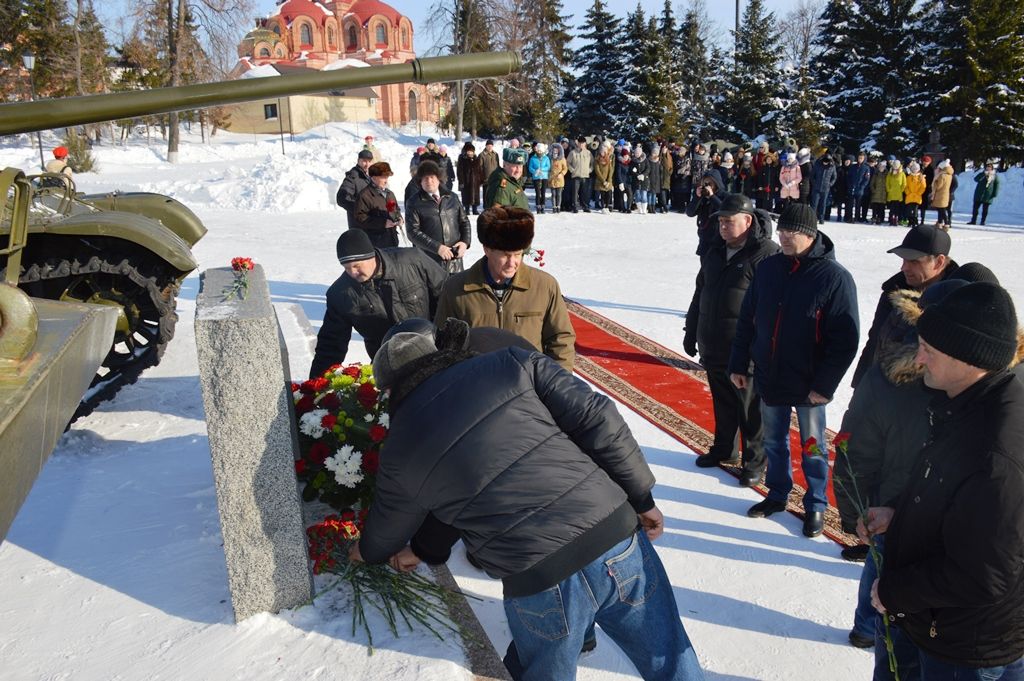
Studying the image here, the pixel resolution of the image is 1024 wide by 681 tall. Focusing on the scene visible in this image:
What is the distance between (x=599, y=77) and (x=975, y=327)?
114 ft

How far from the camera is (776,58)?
32906 millimetres

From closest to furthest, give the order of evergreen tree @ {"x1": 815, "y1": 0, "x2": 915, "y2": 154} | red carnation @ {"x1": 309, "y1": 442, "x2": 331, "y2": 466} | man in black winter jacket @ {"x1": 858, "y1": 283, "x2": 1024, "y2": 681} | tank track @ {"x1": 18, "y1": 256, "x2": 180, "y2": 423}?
man in black winter jacket @ {"x1": 858, "y1": 283, "x2": 1024, "y2": 681}
red carnation @ {"x1": 309, "y1": 442, "x2": 331, "y2": 466}
tank track @ {"x1": 18, "y1": 256, "x2": 180, "y2": 423}
evergreen tree @ {"x1": 815, "y1": 0, "x2": 915, "y2": 154}

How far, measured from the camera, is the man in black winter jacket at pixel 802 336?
161 inches

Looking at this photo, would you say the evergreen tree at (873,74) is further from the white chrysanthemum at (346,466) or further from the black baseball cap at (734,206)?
the white chrysanthemum at (346,466)

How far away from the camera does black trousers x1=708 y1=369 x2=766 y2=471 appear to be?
Answer: 5062mm

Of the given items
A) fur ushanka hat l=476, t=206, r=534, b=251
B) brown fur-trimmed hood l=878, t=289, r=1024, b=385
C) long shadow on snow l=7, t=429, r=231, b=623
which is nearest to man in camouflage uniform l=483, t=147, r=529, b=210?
long shadow on snow l=7, t=429, r=231, b=623

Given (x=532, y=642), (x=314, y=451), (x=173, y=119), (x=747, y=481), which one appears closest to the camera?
(x=532, y=642)

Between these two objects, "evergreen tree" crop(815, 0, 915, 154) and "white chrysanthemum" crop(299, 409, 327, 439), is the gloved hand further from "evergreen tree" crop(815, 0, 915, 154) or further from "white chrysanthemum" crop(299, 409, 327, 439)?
"evergreen tree" crop(815, 0, 915, 154)

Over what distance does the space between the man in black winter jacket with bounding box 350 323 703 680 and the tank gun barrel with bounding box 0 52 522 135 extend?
2.48 meters

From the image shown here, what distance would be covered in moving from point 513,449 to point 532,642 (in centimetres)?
71

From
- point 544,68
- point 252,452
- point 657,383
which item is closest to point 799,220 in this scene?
point 252,452

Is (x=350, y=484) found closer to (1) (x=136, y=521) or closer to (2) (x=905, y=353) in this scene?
(1) (x=136, y=521)

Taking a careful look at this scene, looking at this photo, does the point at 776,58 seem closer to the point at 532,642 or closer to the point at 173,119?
the point at 173,119

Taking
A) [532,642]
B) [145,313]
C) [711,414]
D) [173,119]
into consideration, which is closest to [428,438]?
[532,642]
